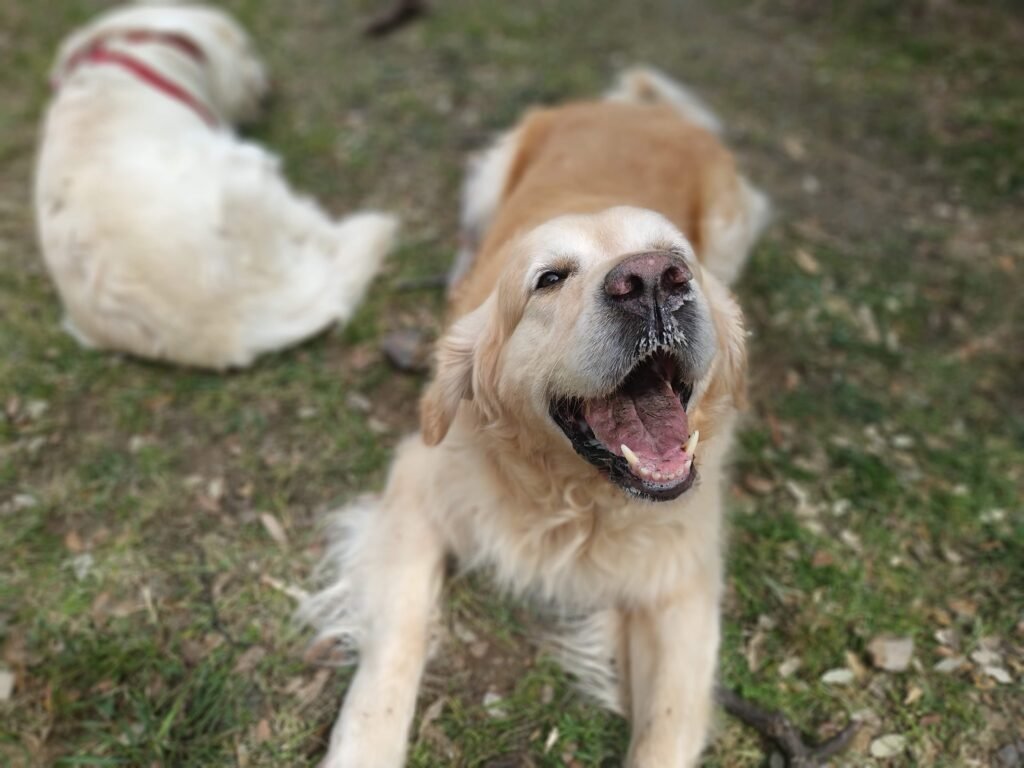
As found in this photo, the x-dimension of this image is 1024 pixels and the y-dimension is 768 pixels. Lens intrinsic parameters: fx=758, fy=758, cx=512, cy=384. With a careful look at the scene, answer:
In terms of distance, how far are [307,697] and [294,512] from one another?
71 centimetres

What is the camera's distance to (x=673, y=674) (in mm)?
2174

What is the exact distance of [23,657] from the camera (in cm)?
229

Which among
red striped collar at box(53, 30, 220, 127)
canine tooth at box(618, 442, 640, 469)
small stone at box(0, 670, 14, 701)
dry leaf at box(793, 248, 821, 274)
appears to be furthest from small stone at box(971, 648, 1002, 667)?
red striped collar at box(53, 30, 220, 127)

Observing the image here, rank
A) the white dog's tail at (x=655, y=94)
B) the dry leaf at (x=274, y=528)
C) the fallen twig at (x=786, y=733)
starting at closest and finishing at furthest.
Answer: the fallen twig at (x=786, y=733)
the dry leaf at (x=274, y=528)
the white dog's tail at (x=655, y=94)

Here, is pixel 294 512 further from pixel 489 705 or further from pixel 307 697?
pixel 489 705

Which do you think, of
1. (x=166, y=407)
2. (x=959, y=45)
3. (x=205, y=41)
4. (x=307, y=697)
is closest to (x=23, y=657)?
(x=307, y=697)

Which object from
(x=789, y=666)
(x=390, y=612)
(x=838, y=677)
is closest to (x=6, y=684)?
(x=390, y=612)

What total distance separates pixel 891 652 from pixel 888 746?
1.00 ft

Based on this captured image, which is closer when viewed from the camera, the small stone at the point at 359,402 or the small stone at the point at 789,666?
the small stone at the point at 789,666

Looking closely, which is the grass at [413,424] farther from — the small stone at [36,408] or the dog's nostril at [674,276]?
the dog's nostril at [674,276]

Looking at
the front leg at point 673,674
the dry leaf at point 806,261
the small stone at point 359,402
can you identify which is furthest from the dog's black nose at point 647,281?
the dry leaf at point 806,261

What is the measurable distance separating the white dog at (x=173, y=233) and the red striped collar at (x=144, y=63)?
14 millimetres

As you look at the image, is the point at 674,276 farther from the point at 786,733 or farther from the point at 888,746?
the point at 888,746

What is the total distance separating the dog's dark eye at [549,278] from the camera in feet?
6.70
